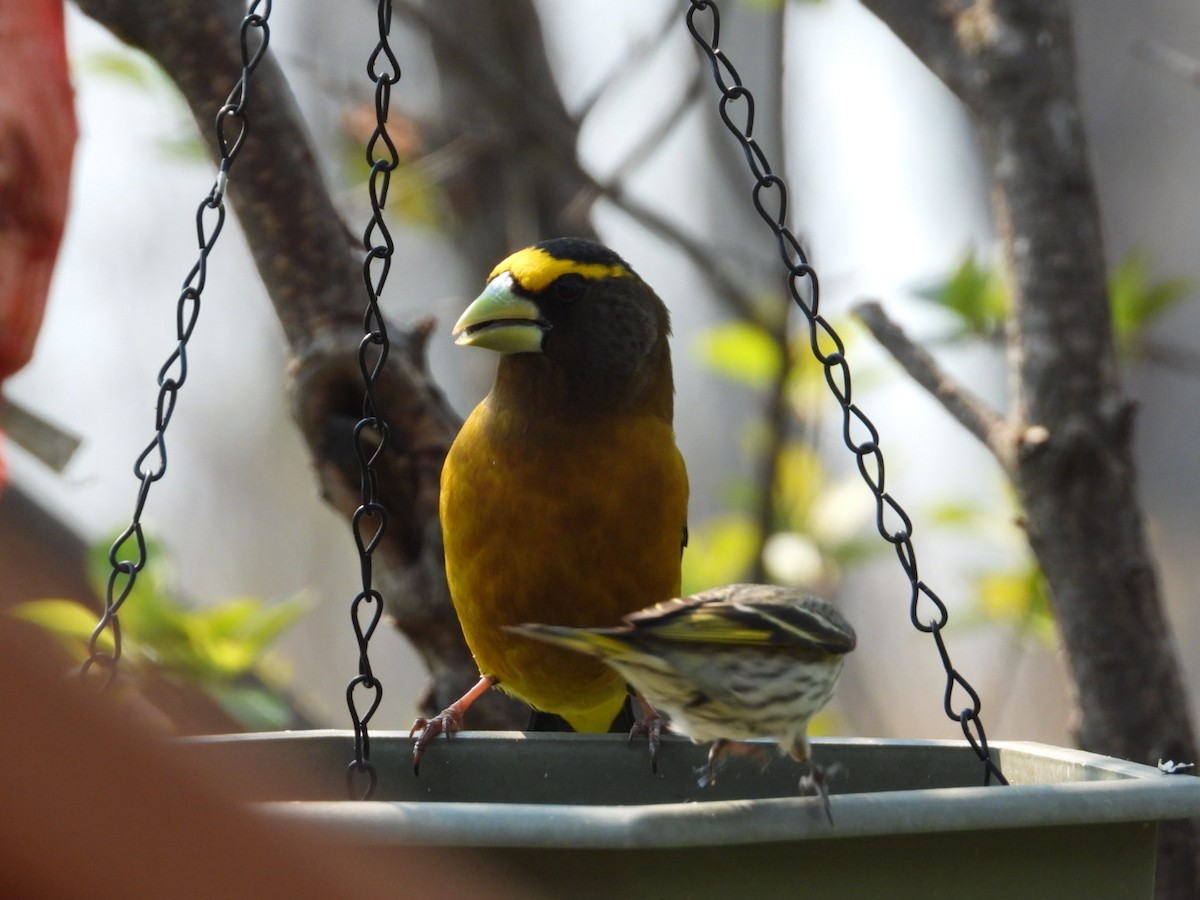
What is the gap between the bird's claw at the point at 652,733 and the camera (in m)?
1.82

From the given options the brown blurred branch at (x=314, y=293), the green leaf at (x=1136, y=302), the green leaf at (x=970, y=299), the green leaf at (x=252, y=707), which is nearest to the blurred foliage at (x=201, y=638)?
the green leaf at (x=252, y=707)

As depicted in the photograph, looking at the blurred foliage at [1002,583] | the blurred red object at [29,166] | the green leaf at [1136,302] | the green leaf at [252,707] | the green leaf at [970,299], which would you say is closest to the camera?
the blurred red object at [29,166]

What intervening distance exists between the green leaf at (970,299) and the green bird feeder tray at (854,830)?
1087mm

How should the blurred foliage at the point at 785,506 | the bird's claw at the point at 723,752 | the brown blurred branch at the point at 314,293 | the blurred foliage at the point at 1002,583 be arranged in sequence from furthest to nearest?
the blurred foliage at the point at 785,506, the blurred foliage at the point at 1002,583, the brown blurred branch at the point at 314,293, the bird's claw at the point at 723,752

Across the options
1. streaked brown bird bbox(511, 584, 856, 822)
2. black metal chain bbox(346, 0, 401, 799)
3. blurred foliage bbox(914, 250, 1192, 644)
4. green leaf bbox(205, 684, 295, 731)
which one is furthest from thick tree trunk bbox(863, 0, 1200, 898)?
green leaf bbox(205, 684, 295, 731)

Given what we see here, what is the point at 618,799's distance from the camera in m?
1.81

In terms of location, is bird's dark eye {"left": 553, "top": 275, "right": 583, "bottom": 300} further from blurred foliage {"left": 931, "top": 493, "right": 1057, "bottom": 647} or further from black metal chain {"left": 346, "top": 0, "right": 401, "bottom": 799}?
blurred foliage {"left": 931, "top": 493, "right": 1057, "bottom": 647}

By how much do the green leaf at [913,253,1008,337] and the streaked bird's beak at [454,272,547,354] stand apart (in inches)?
40.2

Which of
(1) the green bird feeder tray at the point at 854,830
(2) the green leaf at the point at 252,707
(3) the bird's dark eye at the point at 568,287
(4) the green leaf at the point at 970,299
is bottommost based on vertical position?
(1) the green bird feeder tray at the point at 854,830

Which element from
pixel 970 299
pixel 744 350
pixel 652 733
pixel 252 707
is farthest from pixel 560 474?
pixel 744 350

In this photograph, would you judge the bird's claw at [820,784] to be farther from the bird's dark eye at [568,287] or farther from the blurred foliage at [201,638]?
the blurred foliage at [201,638]

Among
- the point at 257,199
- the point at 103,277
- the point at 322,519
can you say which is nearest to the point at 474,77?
the point at 257,199

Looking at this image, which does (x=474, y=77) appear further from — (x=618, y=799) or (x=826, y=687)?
(x=826, y=687)

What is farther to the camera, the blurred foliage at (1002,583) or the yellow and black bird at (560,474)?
the blurred foliage at (1002,583)
